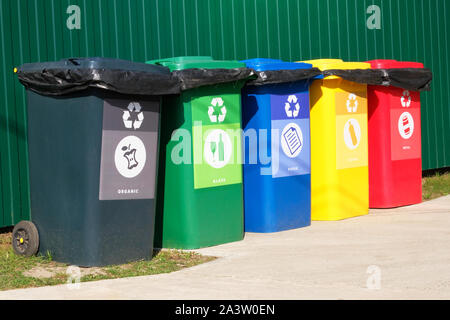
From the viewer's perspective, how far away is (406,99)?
883cm

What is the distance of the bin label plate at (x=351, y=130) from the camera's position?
7.98 m

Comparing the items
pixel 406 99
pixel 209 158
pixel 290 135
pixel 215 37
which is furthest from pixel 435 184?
pixel 209 158

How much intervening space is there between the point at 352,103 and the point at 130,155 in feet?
9.70

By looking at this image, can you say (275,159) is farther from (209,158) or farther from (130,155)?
(130,155)

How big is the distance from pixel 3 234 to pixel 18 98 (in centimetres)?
119

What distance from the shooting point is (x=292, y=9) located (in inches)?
391

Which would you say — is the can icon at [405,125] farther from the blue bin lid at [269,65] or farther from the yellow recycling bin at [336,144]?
the blue bin lid at [269,65]

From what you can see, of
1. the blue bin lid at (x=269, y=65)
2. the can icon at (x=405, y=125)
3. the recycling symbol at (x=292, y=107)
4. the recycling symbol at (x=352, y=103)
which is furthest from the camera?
the can icon at (x=405, y=125)

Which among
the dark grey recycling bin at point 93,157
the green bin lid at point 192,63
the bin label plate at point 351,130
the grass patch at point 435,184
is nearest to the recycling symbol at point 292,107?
the bin label plate at point 351,130

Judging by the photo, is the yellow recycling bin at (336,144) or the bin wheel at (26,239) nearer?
the bin wheel at (26,239)

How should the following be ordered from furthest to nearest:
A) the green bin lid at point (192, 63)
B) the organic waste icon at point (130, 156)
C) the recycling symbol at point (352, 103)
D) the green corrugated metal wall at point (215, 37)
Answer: the recycling symbol at point (352, 103)
the green corrugated metal wall at point (215, 37)
the green bin lid at point (192, 63)
the organic waste icon at point (130, 156)

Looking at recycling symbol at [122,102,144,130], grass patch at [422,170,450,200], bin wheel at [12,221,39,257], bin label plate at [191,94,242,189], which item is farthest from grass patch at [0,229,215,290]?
grass patch at [422,170,450,200]

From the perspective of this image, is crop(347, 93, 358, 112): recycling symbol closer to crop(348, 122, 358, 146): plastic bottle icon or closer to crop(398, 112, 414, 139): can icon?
crop(348, 122, 358, 146): plastic bottle icon

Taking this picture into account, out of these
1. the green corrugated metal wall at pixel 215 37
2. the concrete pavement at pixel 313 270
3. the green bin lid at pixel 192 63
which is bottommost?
the concrete pavement at pixel 313 270
